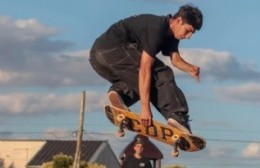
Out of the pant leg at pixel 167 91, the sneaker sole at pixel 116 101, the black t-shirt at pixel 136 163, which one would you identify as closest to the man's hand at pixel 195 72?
the pant leg at pixel 167 91

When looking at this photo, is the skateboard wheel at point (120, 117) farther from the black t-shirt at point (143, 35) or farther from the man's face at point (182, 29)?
the man's face at point (182, 29)

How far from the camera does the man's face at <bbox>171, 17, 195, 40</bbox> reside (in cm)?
888

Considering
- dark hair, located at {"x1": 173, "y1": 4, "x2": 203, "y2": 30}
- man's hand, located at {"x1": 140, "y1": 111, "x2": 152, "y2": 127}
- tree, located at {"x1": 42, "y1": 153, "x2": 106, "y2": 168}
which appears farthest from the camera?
tree, located at {"x1": 42, "y1": 153, "x2": 106, "y2": 168}

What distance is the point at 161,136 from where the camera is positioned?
376 inches

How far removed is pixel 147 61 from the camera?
904 centimetres

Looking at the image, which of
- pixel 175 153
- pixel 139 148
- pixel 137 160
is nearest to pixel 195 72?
pixel 175 153

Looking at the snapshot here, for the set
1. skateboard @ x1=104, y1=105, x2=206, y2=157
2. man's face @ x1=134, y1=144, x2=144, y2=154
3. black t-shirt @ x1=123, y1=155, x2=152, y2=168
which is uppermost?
man's face @ x1=134, y1=144, x2=144, y2=154

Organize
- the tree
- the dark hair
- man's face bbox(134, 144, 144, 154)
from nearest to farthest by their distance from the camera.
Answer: the dark hair
man's face bbox(134, 144, 144, 154)
the tree

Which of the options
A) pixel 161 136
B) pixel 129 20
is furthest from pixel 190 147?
pixel 129 20

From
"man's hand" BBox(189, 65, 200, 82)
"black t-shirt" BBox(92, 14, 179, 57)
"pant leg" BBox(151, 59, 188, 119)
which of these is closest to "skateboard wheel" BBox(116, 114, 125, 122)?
"pant leg" BBox(151, 59, 188, 119)

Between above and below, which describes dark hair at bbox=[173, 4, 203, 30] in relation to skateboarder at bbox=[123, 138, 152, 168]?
below

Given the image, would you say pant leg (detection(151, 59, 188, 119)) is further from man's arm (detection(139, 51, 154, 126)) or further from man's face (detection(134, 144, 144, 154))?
man's face (detection(134, 144, 144, 154))

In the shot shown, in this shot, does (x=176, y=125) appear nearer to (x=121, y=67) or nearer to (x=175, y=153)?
(x=175, y=153)

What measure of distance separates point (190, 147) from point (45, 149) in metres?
51.7
